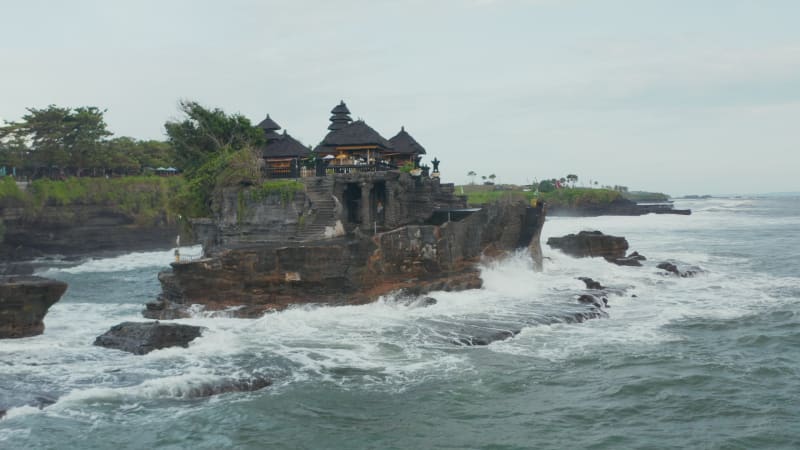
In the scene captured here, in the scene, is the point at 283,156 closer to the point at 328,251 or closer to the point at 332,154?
the point at 332,154

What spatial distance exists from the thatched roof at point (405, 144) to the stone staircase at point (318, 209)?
10.3 meters

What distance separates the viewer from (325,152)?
30.8 m

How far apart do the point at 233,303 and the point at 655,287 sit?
18.0 m

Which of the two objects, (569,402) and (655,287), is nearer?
(569,402)

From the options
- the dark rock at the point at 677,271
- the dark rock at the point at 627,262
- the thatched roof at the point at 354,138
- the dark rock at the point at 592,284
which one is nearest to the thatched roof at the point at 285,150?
the thatched roof at the point at 354,138

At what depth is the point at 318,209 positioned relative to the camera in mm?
25859

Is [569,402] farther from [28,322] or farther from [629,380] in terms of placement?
[28,322]

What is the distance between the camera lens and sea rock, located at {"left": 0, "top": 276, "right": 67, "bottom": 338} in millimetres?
19047

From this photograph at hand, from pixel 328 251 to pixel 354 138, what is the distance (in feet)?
31.3

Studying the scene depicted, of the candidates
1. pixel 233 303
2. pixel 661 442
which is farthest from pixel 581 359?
pixel 233 303

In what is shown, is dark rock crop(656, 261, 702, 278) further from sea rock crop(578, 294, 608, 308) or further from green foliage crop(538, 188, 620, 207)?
green foliage crop(538, 188, 620, 207)

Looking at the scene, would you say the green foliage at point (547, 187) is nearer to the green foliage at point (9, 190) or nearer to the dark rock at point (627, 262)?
the dark rock at point (627, 262)

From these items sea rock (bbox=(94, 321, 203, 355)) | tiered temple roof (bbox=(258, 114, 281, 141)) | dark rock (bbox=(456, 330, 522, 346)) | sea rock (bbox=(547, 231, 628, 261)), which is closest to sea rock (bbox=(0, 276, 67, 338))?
sea rock (bbox=(94, 321, 203, 355))

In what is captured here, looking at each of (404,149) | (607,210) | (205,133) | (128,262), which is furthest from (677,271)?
(607,210)
